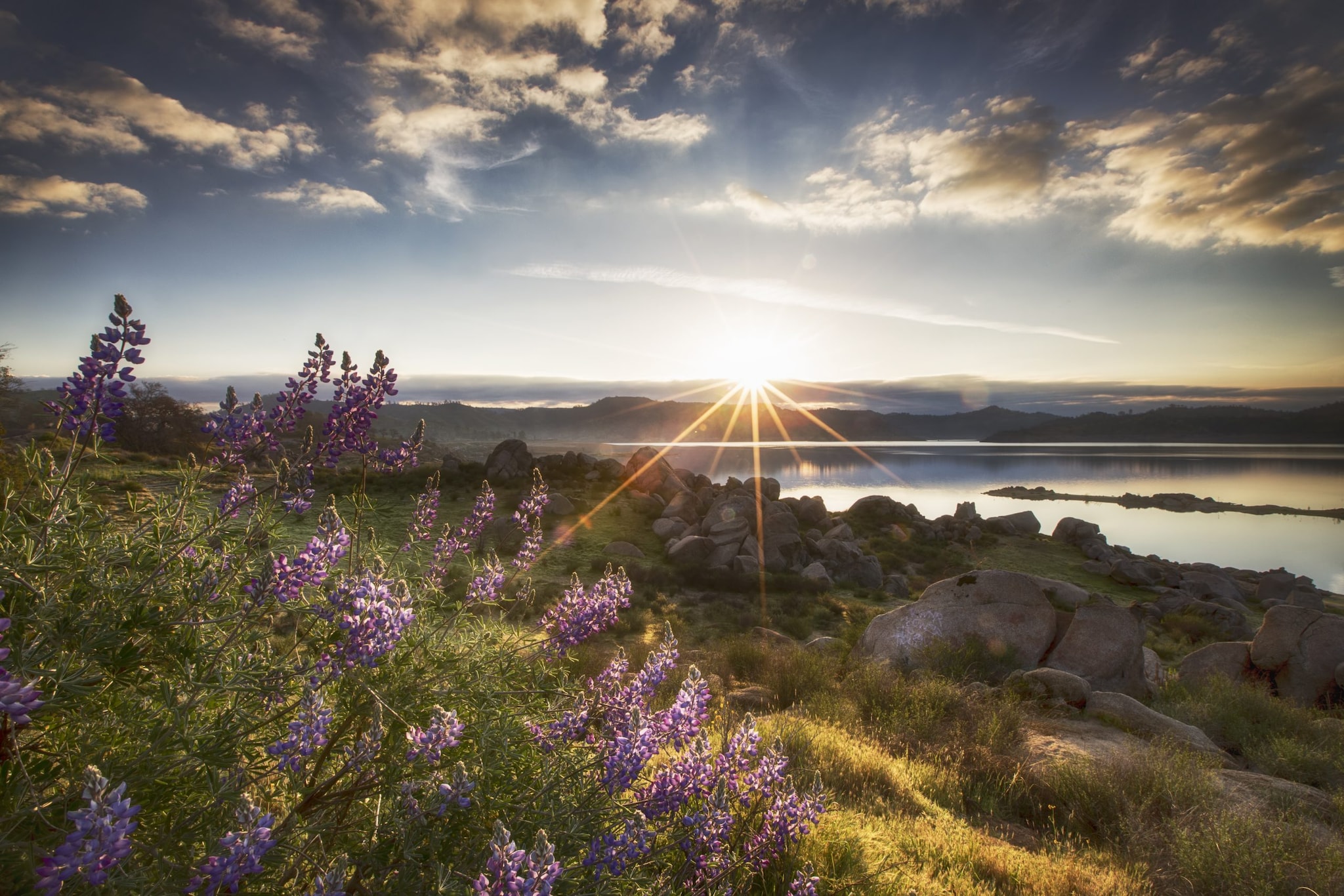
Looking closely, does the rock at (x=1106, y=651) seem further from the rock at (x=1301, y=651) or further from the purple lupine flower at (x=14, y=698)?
the purple lupine flower at (x=14, y=698)

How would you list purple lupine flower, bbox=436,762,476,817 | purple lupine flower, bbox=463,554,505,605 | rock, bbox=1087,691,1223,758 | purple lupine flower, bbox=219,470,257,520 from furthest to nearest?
1. rock, bbox=1087,691,1223,758
2. purple lupine flower, bbox=463,554,505,605
3. purple lupine flower, bbox=219,470,257,520
4. purple lupine flower, bbox=436,762,476,817

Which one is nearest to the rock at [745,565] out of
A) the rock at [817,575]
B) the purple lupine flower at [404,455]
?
the rock at [817,575]

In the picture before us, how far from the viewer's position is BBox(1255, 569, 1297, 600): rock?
28203 millimetres

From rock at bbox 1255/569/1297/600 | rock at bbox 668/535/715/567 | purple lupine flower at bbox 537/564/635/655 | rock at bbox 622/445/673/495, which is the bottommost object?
rock at bbox 1255/569/1297/600

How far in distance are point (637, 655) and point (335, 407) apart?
993 centimetres

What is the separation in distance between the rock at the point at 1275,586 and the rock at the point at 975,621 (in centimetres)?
2622

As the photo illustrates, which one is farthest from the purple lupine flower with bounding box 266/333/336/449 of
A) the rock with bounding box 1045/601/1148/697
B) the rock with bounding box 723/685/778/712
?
the rock with bounding box 1045/601/1148/697

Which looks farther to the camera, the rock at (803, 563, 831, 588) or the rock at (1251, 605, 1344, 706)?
the rock at (803, 563, 831, 588)

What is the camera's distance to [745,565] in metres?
22.6

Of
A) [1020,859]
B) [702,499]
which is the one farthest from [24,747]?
[702,499]

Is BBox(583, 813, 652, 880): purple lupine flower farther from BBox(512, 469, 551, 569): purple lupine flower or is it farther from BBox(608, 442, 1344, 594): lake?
BBox(608, 442, 1344, 594): lake

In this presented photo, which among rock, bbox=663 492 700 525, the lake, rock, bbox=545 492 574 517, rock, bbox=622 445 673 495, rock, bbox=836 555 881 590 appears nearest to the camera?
rock, bbox=836 555 881 590

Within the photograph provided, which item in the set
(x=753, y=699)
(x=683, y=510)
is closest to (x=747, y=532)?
(x=683, y=510)

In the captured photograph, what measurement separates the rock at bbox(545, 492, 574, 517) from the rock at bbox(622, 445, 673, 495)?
4804mm
